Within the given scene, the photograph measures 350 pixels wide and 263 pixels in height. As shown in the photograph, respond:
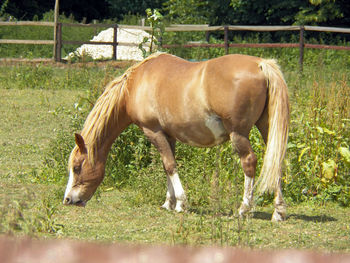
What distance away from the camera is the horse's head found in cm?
536

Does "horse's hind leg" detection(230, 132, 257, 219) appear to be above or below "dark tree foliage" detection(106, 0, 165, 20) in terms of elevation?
below

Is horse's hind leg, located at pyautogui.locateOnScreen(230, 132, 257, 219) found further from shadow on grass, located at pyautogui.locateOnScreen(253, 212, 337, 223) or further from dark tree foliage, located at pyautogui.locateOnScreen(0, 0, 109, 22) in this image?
dark tree foliage, located at pyautogui.locateOnScreen(0, 0, 109, 22)

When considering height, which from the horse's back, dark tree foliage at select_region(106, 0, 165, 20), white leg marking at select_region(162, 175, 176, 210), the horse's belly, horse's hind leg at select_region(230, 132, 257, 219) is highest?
dark tree foliage at select_region(106, 0, 165, 20)

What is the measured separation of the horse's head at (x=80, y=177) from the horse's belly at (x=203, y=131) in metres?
0.89

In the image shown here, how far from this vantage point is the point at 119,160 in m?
6.56

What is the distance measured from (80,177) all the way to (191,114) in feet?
4.03

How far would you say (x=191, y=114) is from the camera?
17.1 feet

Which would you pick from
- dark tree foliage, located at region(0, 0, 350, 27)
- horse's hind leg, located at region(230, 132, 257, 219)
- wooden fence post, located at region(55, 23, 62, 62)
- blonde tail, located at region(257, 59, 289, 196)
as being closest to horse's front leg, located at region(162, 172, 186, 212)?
horse's hind leg, located at region(230, 132, 257, 219)

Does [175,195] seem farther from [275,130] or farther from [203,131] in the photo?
[275,130]

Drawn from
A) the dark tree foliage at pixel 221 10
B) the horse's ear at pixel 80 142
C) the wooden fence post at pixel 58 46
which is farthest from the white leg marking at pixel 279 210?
the dark tree foliage at pixel 221 10

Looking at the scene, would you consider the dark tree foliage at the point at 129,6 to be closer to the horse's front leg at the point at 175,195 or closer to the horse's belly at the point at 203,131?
the horse's front leg at the point at 175,195

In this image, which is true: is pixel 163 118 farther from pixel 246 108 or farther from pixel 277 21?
pixel 277 21

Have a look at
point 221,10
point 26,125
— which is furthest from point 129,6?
point 26,125

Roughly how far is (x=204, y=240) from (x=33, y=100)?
8.61m
